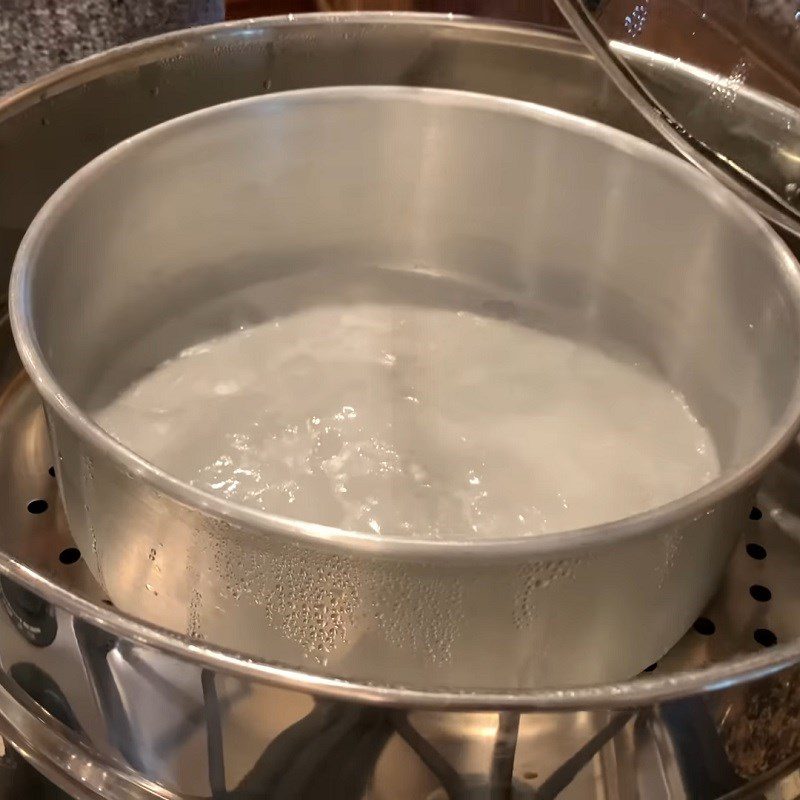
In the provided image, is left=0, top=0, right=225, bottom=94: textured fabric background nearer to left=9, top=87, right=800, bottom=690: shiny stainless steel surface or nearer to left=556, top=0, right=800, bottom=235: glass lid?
left=9, top=87, right=800, bottom=690: shiny stainless steel surface

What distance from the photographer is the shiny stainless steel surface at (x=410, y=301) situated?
397 millimetres

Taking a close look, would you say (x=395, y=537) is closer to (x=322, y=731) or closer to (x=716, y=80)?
(x=322, y=731)

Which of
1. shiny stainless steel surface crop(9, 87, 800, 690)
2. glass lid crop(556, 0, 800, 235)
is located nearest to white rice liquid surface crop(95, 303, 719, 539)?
shiny stainless steel surface crop(9, 87, 800, 690)

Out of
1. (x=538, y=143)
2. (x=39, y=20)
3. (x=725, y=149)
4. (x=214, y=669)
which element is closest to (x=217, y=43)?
(x=39, y=20)

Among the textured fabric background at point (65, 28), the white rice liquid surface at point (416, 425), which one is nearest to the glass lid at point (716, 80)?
the white rice liquid surface at point (416, 425)

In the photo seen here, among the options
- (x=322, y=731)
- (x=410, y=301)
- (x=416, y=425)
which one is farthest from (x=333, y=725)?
(x=410, y=301)

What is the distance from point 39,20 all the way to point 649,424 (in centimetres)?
49

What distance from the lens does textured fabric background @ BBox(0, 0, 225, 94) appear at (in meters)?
0.59

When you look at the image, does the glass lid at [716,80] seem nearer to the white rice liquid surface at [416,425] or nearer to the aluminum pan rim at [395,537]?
the aluminum pan rim at [395,537]

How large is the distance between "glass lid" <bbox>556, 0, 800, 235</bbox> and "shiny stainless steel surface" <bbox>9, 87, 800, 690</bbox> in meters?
0.03

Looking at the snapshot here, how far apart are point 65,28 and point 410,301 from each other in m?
0.32

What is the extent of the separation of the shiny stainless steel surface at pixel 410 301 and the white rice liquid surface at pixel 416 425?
28mm

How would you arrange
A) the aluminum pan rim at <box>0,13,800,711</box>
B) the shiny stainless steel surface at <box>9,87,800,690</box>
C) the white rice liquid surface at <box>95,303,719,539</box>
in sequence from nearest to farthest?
the aluminum pan rim at <box>0,13,800,711</box> → the shiny stainless steel surface at <box>9,87,800,690</box> → the white rice liquid surface at <box>95,303,719,539</box>

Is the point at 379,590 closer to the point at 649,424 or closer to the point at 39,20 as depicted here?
the point at 649,424
